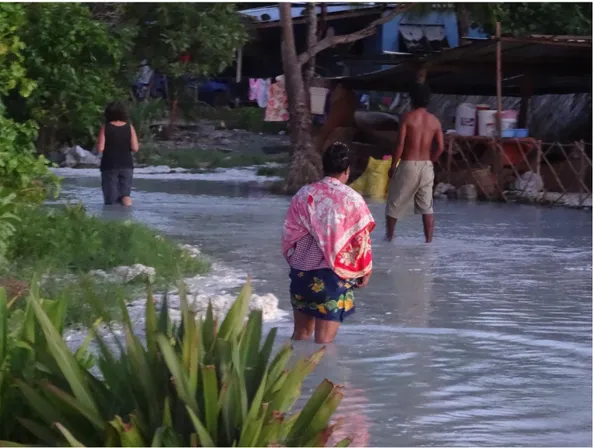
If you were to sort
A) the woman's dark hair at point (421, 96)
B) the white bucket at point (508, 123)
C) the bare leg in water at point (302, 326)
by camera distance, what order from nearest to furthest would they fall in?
the bare leg in water at point (302, 326) < the woman's dark hair at point (421, 96) < the white bucket at point (508, 123)

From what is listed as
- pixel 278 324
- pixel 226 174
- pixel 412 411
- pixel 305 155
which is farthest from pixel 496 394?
pixel 226 174

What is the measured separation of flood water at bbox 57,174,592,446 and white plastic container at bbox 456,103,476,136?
11.9 feet

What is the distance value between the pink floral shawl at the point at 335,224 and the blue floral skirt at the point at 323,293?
0.22 feet

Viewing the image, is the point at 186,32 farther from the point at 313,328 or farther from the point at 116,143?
the point at 313,328

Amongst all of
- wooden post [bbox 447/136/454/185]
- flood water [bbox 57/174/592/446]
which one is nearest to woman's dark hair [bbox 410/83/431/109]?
flood water [bbox 57/174/592/446]

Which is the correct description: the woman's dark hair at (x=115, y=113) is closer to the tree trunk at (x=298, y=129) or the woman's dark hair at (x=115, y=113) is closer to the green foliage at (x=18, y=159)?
the tree trunk at (x=298, y=129)

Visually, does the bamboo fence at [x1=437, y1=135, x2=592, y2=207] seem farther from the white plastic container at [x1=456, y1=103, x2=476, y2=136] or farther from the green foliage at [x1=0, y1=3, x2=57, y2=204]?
the green foliage at [x1=0, y1=3, x2=57, y2=204]

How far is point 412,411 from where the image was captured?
5.09m

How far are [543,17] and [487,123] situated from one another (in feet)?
14.2

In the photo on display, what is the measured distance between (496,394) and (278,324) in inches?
77.9

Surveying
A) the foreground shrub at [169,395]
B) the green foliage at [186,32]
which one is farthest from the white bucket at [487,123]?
the foreground shrub at [169,395]

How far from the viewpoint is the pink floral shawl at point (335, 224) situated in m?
6.04

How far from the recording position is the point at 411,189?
36.0ft

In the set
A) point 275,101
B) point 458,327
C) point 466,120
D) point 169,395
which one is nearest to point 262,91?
point 275,101
